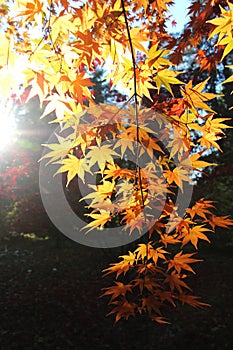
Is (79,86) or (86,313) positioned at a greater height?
(79,86)

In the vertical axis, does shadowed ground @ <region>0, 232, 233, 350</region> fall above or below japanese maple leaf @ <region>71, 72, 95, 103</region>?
below

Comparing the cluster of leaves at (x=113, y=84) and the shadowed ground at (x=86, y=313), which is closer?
the cluster of leaves at (x=113, y=84)

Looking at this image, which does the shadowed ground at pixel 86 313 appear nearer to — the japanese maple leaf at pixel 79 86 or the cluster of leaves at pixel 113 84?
the cluster of leaves at pixel 113 84

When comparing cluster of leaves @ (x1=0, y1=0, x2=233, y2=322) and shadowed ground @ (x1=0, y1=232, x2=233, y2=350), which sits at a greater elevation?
cluster of leaves @ (x1=0, y1=0, x2=233, y2=322)

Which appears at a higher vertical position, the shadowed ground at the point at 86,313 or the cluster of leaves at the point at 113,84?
the cluster of leaves at the point at 113,84

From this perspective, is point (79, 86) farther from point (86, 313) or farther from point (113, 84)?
point (86, 313)

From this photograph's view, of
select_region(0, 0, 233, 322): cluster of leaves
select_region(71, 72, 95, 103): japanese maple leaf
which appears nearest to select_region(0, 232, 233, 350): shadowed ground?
select_region(0, 0, 233, 322): cluster of leaves

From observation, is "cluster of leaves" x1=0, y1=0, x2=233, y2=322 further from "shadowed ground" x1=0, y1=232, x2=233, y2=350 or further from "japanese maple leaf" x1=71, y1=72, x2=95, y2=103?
"shadowed ground" x1=0, y1=232, x2=233, y2=350

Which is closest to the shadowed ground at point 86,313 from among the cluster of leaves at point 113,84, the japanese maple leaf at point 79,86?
the cluster of leaves at point 113,84

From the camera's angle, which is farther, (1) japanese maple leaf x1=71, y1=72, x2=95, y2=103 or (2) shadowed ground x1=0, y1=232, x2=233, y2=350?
(2) shadowed ground x1=0, y1=232, x2=233, y2=350

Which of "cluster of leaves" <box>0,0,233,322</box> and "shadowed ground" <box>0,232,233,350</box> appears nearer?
"cluster of leaves" <box>0,0,233,322</box>

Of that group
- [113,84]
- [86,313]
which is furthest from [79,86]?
[86,313]

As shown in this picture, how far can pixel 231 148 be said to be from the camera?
9.84 metres

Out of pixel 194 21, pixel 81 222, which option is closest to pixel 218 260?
pixel 81 222
